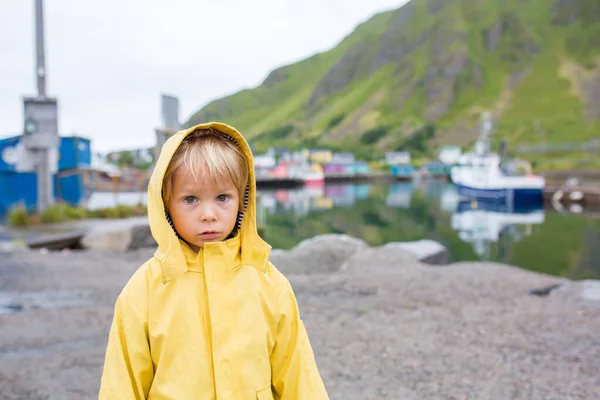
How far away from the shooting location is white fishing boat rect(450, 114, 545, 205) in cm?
3759

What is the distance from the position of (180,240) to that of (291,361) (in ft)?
1.79

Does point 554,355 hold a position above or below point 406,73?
below

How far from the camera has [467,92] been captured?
156 metres

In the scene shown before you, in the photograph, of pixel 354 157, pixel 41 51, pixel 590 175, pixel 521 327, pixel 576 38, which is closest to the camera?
pixel 521 327

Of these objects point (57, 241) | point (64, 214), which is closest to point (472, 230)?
point (64, 214)

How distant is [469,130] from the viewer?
12875 centimetres

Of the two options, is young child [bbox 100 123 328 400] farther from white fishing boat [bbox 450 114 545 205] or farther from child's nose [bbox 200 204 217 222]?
white fishing boat [bbox 450 114 545 205]

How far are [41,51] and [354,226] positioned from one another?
50.6ft

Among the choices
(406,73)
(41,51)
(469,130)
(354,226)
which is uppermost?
(406,73)

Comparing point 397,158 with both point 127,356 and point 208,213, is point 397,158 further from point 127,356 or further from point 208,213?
point 127,356

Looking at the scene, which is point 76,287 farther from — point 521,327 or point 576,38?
point 576,38

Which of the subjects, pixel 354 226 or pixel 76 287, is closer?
pixel 76 287

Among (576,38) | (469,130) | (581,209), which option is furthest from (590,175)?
(576,38)

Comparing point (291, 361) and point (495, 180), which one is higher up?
point (495, 180)
